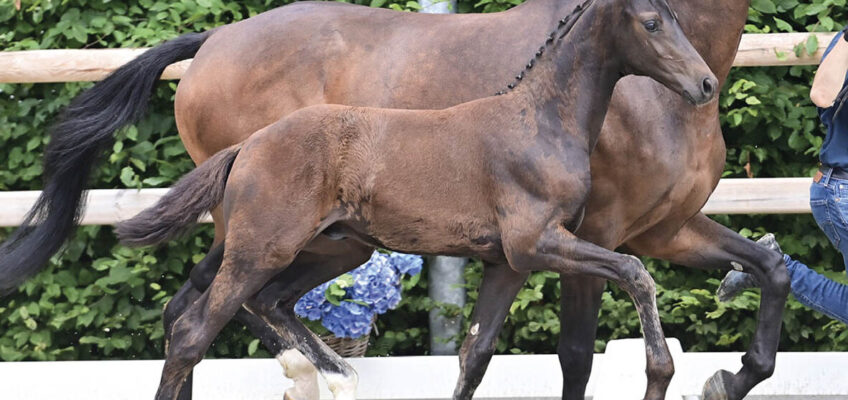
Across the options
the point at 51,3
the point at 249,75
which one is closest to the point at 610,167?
the point at 249,75

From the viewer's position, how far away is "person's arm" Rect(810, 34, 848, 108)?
4070mm

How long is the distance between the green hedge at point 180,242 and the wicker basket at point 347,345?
335mm

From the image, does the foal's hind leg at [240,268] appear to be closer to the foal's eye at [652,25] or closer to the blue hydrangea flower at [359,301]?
the foal's eye at [652,25]

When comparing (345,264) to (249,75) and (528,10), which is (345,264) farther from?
(528,10)

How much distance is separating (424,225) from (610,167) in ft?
2.62

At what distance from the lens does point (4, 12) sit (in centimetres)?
571

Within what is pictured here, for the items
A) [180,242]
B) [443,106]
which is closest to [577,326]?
[443,106]

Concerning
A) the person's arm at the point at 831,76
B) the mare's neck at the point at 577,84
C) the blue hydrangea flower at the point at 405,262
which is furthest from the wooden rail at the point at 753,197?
the mare's neck at the point at 577,84

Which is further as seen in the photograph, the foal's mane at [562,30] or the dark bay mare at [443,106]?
the dark bay mare at [443,106]

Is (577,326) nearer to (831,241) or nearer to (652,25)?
(831,241)

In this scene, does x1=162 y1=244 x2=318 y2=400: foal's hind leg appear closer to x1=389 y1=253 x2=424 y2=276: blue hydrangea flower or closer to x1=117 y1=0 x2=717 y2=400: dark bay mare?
x1=117 y1=0 x2=717 y2=400: dark bay mare

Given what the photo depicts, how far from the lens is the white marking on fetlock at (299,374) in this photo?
4363 mm

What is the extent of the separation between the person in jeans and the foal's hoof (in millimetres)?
381

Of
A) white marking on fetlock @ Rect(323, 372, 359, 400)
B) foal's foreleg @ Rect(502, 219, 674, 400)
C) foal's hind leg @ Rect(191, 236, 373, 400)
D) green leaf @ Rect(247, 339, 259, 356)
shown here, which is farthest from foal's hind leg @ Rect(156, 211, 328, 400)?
green leaf @ Rect(247, 339, 259, 356)
